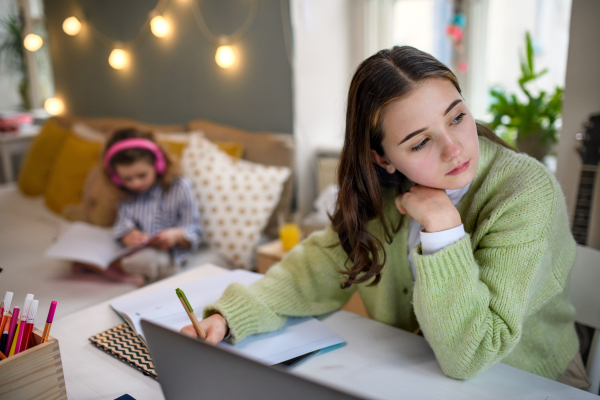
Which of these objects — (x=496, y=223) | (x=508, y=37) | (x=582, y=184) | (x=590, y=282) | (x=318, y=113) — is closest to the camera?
(x=496, y=223)

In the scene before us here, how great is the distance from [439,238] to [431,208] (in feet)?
0.21

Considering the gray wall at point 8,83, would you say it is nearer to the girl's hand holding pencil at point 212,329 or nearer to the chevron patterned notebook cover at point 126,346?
the chevron patterned notebook cover at point 126,346

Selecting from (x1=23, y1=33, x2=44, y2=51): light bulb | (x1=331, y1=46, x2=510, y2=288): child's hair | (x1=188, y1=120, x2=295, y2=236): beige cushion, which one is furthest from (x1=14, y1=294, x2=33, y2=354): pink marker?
(x1=23, y1=33, x2=44, y2=51): light bulb

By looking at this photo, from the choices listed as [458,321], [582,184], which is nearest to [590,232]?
[582,184]

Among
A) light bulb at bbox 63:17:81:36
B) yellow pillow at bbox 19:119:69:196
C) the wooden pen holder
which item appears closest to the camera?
the wooden pen holder

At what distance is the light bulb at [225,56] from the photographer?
8.23ft

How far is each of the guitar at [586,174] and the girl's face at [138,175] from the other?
1.68 meters

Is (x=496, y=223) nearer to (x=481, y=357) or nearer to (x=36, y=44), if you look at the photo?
(x=481, y=357)

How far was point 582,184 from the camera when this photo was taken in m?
1.64

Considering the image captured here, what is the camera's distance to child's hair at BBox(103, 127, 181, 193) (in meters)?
2.06

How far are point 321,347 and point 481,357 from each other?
0.28 m

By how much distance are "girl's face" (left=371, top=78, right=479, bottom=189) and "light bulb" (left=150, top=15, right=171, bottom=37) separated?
229cm

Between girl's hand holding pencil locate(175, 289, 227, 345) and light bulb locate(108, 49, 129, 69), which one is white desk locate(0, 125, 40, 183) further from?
Result: girl's hand holding pencil locate(175, 289, 227, 345)

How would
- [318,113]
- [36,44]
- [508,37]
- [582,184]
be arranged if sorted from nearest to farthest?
[582,184]
[508,37]
[318,113]
[36,44]
